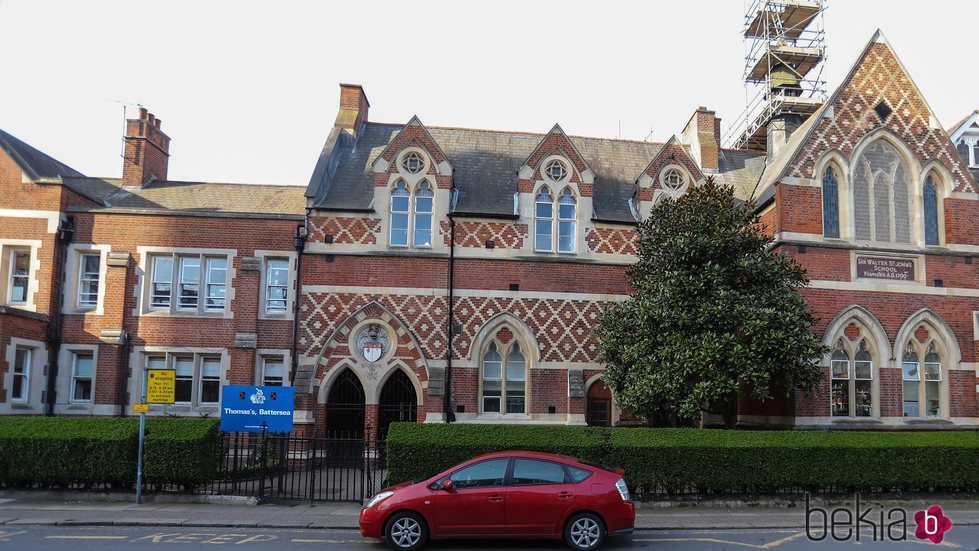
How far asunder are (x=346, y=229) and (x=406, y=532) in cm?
1187

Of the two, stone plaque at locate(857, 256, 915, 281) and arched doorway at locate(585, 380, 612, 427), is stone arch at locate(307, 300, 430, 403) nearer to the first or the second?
arched doorway at locate(585, 380, 612, 427)

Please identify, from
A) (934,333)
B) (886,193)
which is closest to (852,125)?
Answer: (886,193)

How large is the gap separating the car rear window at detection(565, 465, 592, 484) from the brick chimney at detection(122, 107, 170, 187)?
62.0 ft

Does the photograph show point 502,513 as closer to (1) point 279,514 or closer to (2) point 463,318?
(1) point 279,514

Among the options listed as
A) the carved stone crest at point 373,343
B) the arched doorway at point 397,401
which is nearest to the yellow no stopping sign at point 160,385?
the carved stone crest at point 373,343

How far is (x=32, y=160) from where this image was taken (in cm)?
2206

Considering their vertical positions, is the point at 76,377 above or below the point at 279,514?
above

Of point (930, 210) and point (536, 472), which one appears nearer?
point (536, 472)

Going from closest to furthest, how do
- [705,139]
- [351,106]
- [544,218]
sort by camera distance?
[544,218]
[351,106]
[705,139]

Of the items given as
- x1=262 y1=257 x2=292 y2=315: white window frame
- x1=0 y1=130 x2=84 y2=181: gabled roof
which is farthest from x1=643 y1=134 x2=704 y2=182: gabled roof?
x1=0 y1=130 x2=84 y2=181: gabled roof

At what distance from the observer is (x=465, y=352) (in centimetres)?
2056

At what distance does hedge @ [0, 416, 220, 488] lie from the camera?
14.8 m

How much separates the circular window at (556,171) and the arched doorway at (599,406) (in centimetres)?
629

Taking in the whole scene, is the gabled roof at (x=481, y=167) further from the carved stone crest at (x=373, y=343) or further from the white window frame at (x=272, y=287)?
the carved stone crest at (x=373, y=343)
